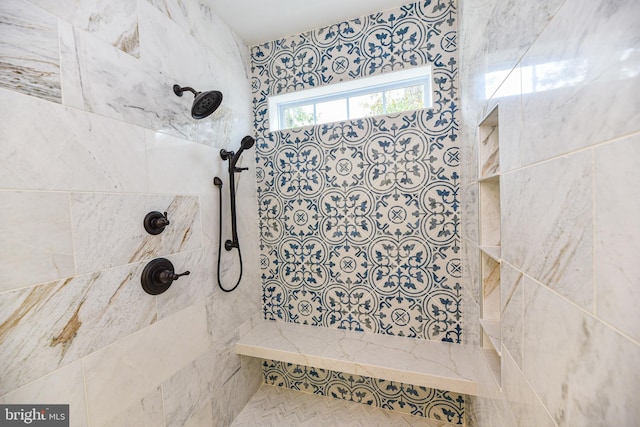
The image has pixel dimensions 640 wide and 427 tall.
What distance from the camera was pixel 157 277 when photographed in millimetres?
1113

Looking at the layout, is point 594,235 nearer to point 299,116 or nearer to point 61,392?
point 61,392

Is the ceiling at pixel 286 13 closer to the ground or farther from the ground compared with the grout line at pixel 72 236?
farther from the ground

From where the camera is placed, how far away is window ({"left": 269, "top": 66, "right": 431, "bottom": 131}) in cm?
168

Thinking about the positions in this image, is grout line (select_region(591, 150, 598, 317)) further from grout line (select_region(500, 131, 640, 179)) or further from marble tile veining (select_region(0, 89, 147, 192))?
marble tile veining (select_region(0, 89, 147, 192))

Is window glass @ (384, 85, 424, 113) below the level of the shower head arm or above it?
above

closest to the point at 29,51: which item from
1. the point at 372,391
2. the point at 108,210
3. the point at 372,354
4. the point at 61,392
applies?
the point at 108,210

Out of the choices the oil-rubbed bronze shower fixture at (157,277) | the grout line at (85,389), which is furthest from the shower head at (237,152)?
the grout line at (85,389)

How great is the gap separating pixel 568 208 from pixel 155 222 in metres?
1.33

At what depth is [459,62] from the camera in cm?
144

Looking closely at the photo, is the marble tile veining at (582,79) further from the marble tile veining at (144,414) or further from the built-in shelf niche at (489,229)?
the marble tile veining at (144,414)

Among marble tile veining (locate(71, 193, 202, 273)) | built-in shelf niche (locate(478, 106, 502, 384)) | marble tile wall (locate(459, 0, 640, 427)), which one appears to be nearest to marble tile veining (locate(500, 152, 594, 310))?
marble tile wall (locate(459, 0, 640, 427))

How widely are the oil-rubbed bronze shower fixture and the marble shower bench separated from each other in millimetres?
725

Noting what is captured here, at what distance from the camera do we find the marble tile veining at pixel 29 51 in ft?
2.36

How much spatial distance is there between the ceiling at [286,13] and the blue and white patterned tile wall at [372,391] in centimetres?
235
